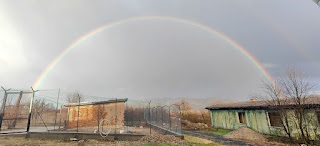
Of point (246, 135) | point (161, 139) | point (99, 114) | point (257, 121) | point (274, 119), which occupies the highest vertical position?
point (99, 114)

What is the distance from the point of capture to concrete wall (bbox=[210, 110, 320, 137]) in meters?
10.8

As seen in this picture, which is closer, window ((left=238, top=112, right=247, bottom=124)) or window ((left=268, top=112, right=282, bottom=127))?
window ((left=268, top=112, right=282, bottom=127))

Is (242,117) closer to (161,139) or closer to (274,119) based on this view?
(274,119)

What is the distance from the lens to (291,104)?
10.2m

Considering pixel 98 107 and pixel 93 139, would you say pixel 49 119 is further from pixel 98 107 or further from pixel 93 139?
pixel 93 139

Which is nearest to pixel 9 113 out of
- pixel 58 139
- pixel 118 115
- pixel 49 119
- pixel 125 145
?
pixel 49 119

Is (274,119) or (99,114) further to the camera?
(99,114)

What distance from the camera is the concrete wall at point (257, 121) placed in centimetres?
1082

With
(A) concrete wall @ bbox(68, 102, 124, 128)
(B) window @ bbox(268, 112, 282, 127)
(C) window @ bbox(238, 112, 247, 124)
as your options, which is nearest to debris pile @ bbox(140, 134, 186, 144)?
(A) concrete wall @ bbox(68, 102, 124, 128)

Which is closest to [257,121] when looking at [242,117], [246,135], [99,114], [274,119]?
[274,119]

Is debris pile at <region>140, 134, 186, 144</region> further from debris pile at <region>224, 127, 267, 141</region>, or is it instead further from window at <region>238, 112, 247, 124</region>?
window at <region>238, 112, 247, 124</region>

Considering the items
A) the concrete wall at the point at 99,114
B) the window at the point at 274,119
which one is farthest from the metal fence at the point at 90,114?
the window at the point at 274,119

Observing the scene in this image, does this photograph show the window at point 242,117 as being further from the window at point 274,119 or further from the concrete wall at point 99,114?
the concrete wall at point 99,114

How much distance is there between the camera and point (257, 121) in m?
14.9
